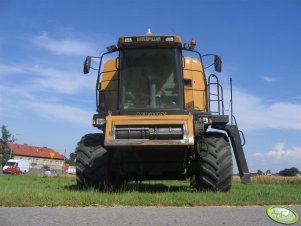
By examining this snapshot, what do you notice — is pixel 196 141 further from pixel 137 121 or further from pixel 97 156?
pixel 97 156

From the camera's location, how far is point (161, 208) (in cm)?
730

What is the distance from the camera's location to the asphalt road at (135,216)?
237 inches

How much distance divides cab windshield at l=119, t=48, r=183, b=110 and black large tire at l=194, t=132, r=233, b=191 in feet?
3.76

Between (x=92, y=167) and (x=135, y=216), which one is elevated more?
(x=92, y=167)

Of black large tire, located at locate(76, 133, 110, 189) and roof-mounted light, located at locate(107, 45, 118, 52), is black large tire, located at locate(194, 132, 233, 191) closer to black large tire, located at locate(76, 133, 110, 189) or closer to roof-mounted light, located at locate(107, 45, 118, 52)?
black large tire, located at locate(76, 133, 110, 189)

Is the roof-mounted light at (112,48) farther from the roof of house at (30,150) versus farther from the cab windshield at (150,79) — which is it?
the roof of house at (30,150)

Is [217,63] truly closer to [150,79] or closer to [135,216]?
[150,79]

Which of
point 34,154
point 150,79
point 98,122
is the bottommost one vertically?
point 98,122

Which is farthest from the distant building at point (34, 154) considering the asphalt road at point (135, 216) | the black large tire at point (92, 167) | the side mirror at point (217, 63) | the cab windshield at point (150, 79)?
the asphalt road at point (135, 216)

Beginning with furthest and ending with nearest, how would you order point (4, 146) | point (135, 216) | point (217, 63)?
point (4, 146)
point (217, 63)
point (135, 216)

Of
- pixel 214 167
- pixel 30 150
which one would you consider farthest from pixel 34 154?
pixel 214 167

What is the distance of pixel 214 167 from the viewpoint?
9852 millimetres

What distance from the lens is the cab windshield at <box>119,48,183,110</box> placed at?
1021 centimetres

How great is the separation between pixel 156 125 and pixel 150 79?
147 centimetres
